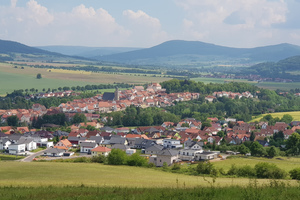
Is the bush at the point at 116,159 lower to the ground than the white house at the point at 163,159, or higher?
higher

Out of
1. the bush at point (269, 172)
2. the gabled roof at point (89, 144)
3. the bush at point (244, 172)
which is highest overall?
the bush at point (269, 172)

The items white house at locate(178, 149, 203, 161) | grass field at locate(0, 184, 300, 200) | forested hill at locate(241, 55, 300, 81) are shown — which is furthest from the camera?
forested hill at locate(241, 55, 300, 81)

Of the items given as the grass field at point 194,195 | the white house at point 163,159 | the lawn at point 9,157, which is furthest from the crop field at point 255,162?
the grass field at point 194,195

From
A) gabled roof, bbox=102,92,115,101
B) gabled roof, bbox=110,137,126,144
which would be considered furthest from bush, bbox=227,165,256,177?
gabled roof, bbox=102,92,115,101

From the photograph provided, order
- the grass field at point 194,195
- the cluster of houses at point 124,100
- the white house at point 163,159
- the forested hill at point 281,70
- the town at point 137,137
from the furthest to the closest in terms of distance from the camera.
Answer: the forested hill at point 281,70 → the cluster of houses at point 124,100 → the town at point 137,137 → the white house at point 163,159 → the grass field at point 194,195

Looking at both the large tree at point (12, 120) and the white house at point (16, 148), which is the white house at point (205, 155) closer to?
the white house at point (16, 148)

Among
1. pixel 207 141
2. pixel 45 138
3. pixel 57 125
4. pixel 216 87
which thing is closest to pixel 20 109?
pixel 57 125

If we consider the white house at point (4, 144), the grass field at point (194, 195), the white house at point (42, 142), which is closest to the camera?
the grass field at point (194, 195)

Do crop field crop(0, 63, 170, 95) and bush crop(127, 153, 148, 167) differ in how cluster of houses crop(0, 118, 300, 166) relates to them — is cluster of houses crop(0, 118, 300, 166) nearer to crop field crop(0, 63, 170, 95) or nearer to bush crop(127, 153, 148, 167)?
bush crop(127, 153, 148, 167)

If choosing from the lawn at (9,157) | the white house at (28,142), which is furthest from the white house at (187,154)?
the white house at (28,142)

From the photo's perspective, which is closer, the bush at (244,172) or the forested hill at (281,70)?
the bush at (244,172)

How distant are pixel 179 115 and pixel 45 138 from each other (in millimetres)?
22397

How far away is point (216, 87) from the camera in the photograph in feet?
268

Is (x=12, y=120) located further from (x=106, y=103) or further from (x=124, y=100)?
(x=124, y=100)
